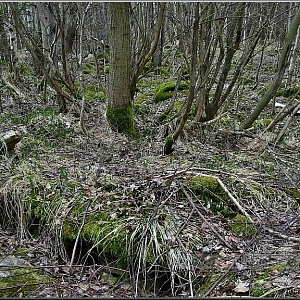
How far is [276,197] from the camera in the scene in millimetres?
4523

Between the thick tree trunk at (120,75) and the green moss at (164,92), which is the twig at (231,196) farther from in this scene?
the green moss at (164,92)

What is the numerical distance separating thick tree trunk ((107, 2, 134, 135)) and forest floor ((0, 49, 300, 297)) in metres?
0.28

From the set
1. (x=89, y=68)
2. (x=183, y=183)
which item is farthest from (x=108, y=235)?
(x=89, y=68)

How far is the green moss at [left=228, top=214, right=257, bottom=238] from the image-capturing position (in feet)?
12.7

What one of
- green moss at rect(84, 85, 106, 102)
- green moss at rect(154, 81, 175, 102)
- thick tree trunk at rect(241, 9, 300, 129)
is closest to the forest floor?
thick tree trunk at rect(241, 9, 300, 129)

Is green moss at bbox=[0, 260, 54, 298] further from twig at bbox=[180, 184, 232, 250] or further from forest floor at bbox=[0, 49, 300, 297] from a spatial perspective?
twig at bbox=[180, 184, 232, 250]

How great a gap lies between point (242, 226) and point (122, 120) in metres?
3.77

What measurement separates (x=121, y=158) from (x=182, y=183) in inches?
62.9

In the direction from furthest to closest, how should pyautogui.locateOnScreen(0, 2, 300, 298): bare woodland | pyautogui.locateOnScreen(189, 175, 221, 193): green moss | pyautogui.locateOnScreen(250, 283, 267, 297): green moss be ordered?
pyautogui.locateOnScreen(189, 175, 221, 193): green moss < pyautogui.locateOnScreen(0, 2, 300, 298): bare woodland < pyautogui.locateOnScreen(250, 283, 267, 297): green moss

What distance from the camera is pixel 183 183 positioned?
459 centimetres

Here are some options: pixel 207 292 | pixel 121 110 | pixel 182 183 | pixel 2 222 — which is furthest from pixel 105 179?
pixel 121 110

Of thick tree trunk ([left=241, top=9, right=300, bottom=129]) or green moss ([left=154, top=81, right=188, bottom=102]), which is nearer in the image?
thick tree trunk ([left=241, top=9, right=300, bottom=129])

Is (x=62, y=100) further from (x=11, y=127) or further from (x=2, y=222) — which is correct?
(x=2, y=222)

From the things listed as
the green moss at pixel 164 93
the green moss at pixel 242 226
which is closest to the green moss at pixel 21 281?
the green moss at pixel 242 226
